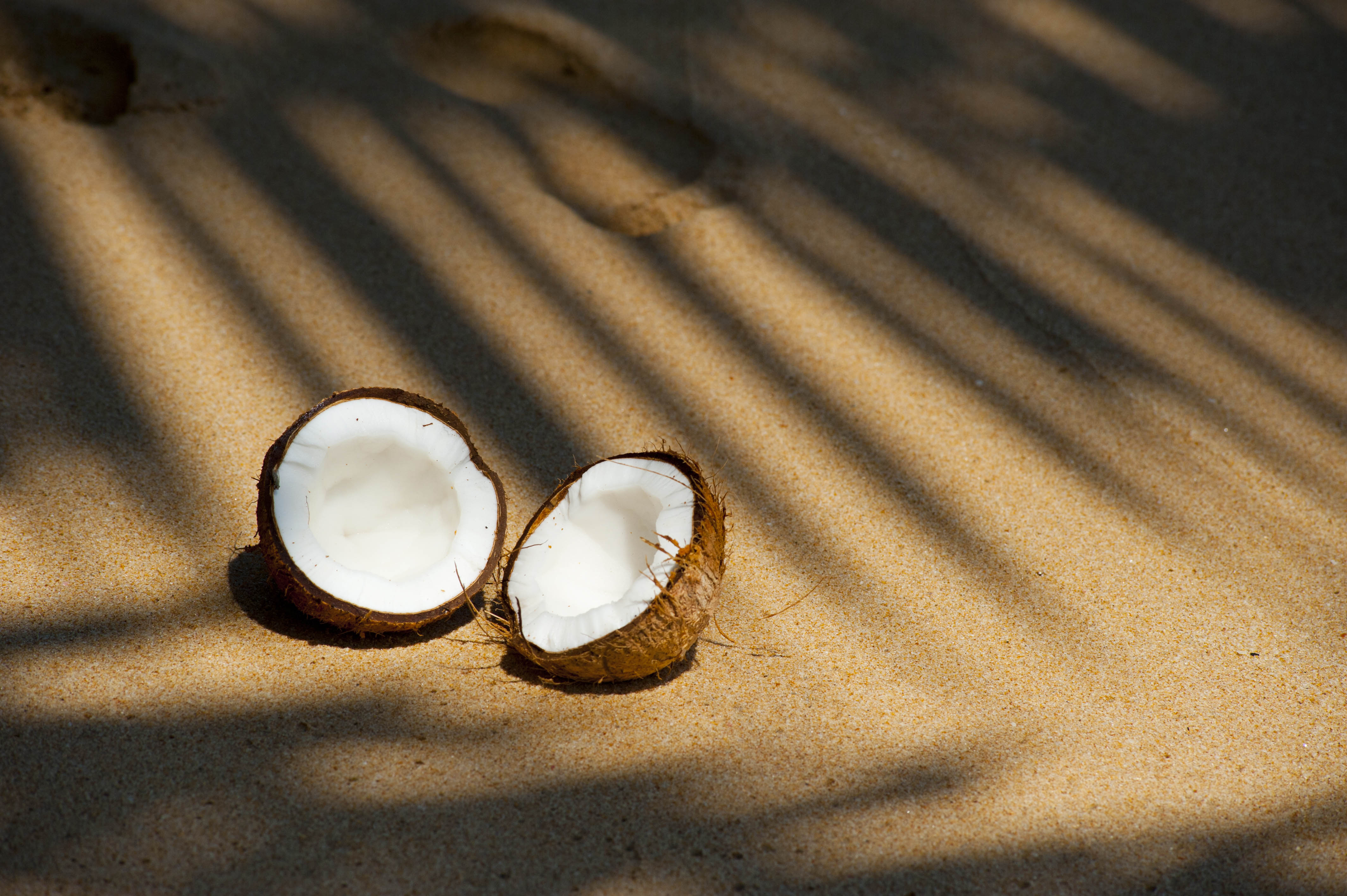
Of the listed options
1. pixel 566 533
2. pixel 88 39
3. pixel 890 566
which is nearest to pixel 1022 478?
pixel 890 566

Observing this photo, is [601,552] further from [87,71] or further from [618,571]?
[87,71]

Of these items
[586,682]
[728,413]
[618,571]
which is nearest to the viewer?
[586,682]

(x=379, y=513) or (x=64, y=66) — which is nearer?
(x=379, y=513)

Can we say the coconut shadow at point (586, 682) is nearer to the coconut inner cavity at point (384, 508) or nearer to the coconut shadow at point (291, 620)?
the coconut shadow at point (291, 620)

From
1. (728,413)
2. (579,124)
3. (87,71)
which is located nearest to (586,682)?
(728,413)

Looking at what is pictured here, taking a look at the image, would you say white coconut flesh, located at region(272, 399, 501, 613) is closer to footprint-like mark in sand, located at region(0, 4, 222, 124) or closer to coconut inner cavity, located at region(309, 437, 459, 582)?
coconut inner cavity, located at region(309, 437, 459, 582)

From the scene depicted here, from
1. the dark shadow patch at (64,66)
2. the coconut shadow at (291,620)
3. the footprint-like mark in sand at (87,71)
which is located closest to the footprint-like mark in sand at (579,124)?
the footprint-like mark in sand at (87,71)
